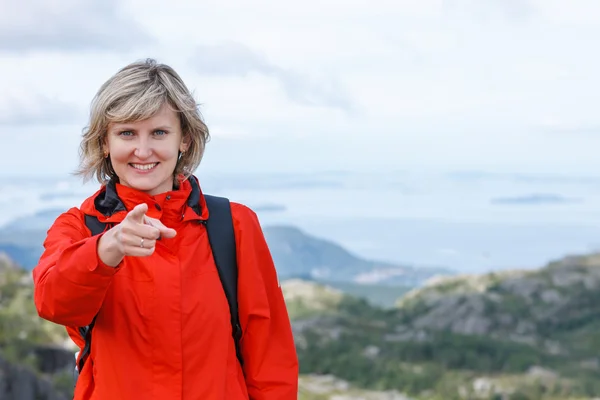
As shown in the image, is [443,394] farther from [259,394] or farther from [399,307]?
[259,394]

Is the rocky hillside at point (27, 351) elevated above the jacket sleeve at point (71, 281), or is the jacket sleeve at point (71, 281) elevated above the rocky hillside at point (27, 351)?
the jacket sleeve at point (71, 281)

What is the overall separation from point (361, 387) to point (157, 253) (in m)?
15.6

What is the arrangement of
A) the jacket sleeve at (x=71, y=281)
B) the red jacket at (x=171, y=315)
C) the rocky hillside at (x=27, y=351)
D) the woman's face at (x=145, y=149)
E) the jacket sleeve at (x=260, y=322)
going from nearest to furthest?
1. the jacket sleeve at (x=71, y=281)
2. the red jacket at (x=171, y=315)
3. the woman's face at (x=145, y=149)
4. the jacket sleeve at (x=260, y=322)
5. the rocky hillside at (x=27, y=351)

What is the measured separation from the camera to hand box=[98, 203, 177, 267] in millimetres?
2969

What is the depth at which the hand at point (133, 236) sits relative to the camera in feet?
9.74

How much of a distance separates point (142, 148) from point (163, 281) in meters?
0.50

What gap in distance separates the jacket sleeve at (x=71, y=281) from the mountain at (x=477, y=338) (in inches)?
609

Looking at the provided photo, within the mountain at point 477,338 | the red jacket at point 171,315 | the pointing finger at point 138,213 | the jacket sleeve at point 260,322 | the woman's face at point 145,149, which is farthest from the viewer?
the mountain at point 477,338

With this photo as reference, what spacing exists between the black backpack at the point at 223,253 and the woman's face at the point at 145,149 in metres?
0.21

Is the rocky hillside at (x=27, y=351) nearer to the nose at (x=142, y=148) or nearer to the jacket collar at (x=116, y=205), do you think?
the jacket collar at (x=116, y=205)

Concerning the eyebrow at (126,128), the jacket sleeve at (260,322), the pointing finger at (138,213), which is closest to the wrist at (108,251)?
the pointing finger at (138,213)

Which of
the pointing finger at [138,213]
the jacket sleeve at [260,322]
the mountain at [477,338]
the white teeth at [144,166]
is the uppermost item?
the white teeth at [144,166]

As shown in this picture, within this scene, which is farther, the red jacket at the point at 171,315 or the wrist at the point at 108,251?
the red jacket at the point at 171,315

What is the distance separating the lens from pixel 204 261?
369cm
